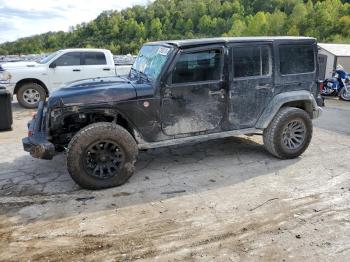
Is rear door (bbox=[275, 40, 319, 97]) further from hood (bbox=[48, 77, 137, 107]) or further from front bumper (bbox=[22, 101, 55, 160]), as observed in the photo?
front bumper (bbox=[22, 101, 55, 160])

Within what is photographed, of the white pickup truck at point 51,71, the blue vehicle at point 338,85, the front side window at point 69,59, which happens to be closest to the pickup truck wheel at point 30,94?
the white pickup truck at point 51,71

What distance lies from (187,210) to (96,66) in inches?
314

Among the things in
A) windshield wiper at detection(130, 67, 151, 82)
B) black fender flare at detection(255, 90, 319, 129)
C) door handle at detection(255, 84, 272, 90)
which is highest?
windshield wiper at detection(130, 67, 151, 82)

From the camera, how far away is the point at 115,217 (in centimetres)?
412

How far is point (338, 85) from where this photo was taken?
1367 cm

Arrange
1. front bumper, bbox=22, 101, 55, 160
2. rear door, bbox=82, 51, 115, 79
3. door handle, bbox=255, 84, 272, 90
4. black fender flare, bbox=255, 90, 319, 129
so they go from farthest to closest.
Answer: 1. rear door, bbox=82, 51, 115, 79
2. black fender flare, bbox=255, 90, 319, 129
3. door handle, bbox=255, 84, 272, 90
4. front bumper, bbox=22, 101, 55, 160

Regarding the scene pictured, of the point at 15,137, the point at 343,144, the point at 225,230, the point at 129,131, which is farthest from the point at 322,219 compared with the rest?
the point at 15,137

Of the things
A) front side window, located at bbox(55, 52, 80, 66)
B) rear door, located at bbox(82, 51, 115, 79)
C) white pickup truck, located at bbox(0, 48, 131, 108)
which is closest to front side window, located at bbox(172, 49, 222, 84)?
white pickup truck, located at bbox(0, 48, 131, 108)

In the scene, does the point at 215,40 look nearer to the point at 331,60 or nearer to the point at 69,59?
the point at 69,59

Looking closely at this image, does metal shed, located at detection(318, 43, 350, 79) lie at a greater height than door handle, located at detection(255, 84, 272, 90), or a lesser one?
greater

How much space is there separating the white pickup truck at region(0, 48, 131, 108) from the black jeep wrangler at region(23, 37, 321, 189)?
5531 millimetres

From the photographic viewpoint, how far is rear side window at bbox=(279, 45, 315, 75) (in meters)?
5.76

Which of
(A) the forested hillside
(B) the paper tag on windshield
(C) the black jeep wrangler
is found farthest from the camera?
(A) the forested hillside

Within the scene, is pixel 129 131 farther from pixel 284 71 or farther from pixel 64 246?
pixel 284 71
